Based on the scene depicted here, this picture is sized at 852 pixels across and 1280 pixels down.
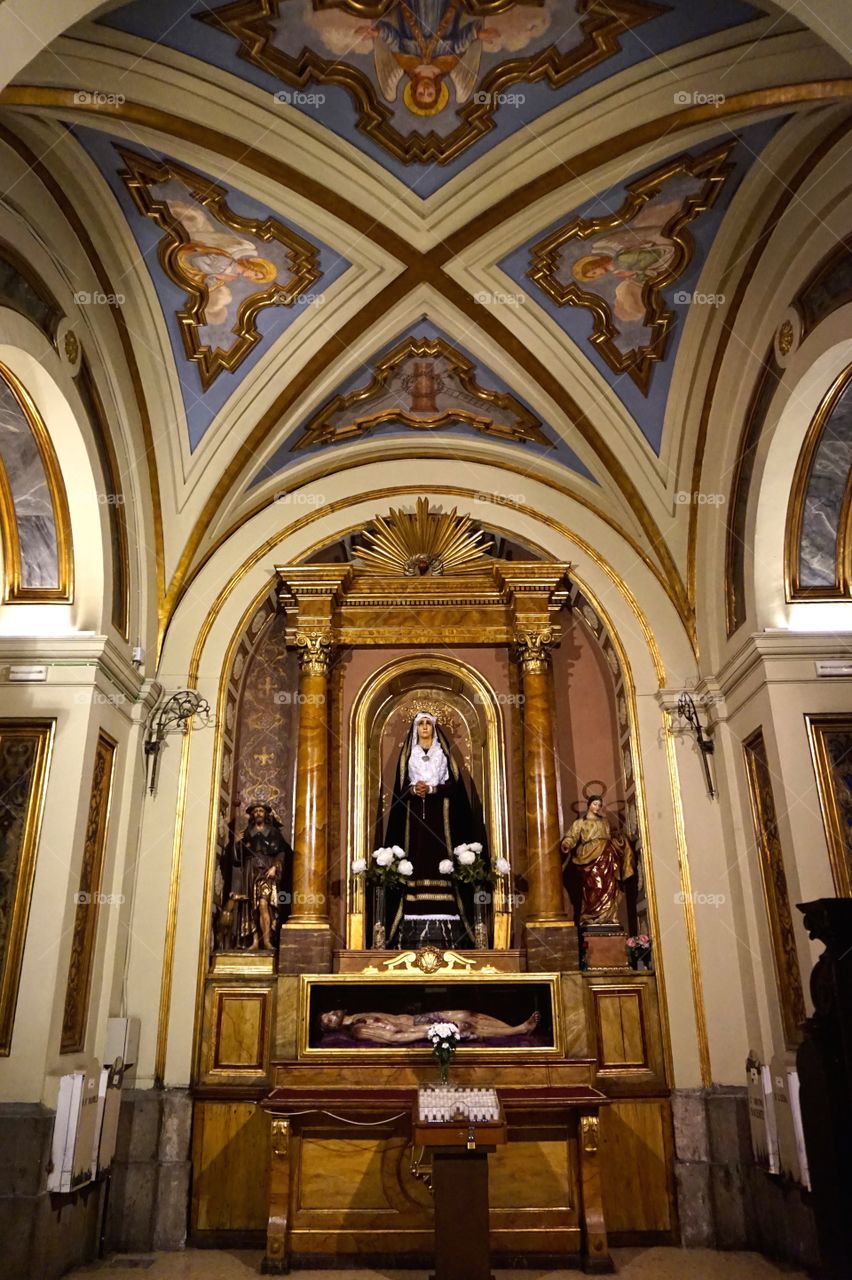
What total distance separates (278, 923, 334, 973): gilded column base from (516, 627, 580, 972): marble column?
69.3 inches

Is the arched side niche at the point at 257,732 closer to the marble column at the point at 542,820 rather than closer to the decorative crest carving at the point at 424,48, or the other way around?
the marble column at the point at 542,820

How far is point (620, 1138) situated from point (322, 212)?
7.74m

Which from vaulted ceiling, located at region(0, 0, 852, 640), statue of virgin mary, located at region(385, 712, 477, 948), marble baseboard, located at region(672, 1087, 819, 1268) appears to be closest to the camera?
vaulted ceiling, located at region(0, 0, 852, 640)

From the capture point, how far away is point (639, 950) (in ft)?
27.7

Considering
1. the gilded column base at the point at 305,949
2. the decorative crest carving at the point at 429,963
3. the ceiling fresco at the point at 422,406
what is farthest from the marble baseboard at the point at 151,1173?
the ceiling fresco at the point at 422,406

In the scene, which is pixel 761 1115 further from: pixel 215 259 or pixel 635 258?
pixel 215 259

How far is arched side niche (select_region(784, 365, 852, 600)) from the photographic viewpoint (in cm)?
779

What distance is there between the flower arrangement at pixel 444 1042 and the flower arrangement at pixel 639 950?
1997mm

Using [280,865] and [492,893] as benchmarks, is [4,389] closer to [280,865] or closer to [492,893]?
[280,865]

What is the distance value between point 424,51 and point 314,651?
16.9 ft

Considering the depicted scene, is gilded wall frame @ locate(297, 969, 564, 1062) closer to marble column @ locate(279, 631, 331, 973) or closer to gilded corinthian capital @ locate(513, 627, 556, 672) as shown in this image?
marble column @ locate(279, 631, 331, 973)

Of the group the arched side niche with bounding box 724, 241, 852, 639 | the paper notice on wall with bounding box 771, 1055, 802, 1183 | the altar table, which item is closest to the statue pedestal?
the altar table

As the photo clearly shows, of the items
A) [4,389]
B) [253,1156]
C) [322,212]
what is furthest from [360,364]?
[253,1156]

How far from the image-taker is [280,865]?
891 centimetres
